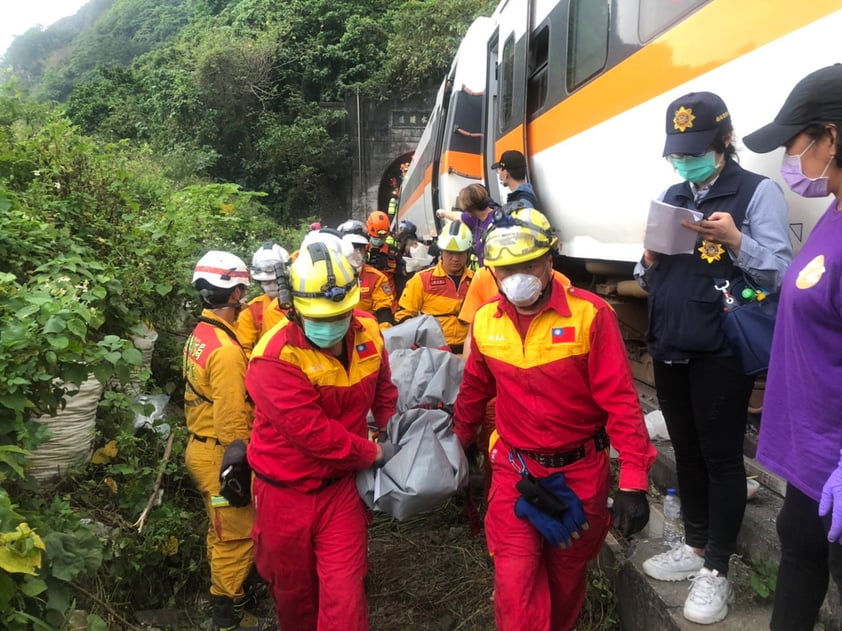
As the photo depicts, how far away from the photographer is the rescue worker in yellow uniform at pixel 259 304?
13.4 ft

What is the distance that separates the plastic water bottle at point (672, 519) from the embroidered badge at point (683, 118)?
1.80m

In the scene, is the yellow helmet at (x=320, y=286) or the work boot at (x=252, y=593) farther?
the work boot at (x=252, y=593)

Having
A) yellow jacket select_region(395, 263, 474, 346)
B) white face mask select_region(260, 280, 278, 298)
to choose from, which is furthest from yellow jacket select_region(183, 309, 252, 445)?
yellow jacket select_region(395, 263, 474, 346)

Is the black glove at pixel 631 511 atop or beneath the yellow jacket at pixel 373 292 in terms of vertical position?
atop

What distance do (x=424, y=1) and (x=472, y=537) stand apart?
70.9 ft

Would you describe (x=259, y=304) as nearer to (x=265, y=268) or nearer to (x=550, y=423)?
(x=265, y=268)

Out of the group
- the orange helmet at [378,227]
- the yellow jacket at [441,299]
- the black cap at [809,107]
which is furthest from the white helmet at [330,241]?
the orange helmet at [378,227]

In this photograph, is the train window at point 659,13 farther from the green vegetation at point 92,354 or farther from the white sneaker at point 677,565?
the green vegetation at point 92,354

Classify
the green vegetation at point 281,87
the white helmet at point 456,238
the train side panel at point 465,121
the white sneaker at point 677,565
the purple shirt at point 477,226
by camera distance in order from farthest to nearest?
the green vegetation at point 281,87 < the train side panel at point 465,121 < the white helmet at point 456,238 < the purple shirt at point 477,226 < the white sneaker at point 677,565

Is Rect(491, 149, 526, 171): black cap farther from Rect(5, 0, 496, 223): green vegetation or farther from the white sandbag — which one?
Rect(5, 0, 496, 223): green vegetation

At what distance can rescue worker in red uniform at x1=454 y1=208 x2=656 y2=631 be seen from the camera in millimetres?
2344

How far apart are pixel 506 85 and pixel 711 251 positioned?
4275mm

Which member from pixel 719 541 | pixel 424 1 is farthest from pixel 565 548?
pixel 424 1

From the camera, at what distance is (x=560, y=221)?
454 cm
